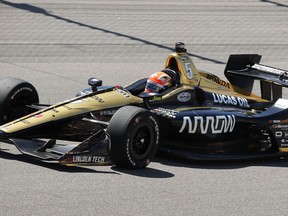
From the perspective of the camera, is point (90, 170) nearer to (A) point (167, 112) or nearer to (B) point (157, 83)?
(A) point (167, 112)

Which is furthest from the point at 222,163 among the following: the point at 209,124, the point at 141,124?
the point at 141,124

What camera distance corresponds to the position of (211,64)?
17078 millimetres

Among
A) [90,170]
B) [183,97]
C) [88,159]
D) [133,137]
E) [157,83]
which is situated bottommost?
[90,170]

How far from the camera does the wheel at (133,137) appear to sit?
8.88 m

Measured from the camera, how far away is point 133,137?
356 inches

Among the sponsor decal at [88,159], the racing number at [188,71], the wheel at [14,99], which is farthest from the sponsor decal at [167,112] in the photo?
the wheel at [14,99]

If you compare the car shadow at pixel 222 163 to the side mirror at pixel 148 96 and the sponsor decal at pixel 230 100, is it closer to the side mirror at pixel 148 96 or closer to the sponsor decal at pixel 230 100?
the side mirror at pixel 148 96

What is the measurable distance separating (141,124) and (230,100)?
94.2 inches

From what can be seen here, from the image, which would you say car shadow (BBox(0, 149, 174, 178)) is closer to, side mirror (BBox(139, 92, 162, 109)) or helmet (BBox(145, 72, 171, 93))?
side mirror (BBox(139, 92, 162, 109))

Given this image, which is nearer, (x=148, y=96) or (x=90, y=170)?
(x=90, y=170)

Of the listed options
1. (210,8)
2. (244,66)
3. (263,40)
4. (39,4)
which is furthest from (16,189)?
(210,8)

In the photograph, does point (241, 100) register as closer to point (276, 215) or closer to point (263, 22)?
point (276, 215)

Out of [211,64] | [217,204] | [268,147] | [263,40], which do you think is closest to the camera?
[217,204]

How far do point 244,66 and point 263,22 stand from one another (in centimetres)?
1022
